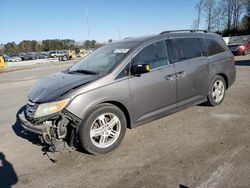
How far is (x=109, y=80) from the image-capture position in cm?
397

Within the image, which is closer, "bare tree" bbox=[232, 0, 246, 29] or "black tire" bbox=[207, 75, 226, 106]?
"black tire" bbox=[207, 75, 226, 106]

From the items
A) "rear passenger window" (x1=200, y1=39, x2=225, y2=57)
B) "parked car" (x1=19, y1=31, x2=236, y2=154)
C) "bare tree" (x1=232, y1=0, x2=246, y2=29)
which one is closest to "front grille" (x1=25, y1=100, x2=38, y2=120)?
"parked car" (x1=19, y1=31, x2=236, y2=154)

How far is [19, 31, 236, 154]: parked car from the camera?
12.0 feet

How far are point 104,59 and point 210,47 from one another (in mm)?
2596

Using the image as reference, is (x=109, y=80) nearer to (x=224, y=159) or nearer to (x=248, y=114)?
(x=224, y=159)

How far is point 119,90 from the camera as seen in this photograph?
4.02 m

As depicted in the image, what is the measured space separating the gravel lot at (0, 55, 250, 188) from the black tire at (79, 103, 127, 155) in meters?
0.10

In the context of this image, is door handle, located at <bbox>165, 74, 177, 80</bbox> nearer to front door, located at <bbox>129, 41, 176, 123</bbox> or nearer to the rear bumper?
front door, located at <bbox>129, 41, 176, 123</bbox>

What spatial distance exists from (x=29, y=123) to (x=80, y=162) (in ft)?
3.26

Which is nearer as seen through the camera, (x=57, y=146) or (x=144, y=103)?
(x=57, y=146)

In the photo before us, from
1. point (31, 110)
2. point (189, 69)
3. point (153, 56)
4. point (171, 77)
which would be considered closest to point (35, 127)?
point (31, 110)

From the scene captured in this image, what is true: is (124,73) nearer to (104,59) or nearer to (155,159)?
(104,59)

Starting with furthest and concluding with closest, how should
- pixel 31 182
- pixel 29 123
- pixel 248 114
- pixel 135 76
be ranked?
pixel 248 114 < pixel 135 76 < pixel 29 123 < pixel 31 182

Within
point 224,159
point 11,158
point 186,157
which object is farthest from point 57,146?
point 224,159
